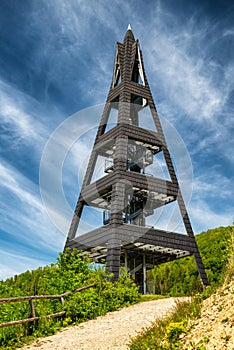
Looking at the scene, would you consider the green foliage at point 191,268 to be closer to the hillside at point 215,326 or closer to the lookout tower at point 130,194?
the lookout tower at point 130,194

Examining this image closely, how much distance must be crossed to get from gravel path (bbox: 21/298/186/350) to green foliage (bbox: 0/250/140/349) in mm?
496

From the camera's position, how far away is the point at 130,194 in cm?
2614

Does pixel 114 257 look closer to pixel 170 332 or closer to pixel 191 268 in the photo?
pixel 170 332

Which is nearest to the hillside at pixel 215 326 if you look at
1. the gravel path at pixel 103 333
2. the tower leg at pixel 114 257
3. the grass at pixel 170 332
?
the grass at pixel 170 332

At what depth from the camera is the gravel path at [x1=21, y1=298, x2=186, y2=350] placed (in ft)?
31.1

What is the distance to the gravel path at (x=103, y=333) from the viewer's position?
9.48 metres

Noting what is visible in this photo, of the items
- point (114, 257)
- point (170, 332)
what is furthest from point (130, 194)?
point (170, 332)

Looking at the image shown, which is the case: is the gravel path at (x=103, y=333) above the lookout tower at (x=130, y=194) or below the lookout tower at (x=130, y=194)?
below

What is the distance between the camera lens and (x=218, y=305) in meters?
8.27

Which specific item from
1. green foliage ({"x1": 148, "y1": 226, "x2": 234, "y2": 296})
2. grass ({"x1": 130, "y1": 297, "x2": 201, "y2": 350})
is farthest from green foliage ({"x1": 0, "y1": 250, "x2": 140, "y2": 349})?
green foliage ({"x1": 148, "y1": 226, "x2": 234, "y2": 296})

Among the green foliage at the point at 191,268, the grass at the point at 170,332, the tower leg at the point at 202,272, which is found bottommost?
the grass at the point at 170,332

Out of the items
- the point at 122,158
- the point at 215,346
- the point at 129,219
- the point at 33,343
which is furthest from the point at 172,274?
the point at 215,346

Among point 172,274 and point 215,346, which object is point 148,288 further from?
point 215,346

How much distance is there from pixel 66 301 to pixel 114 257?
Answer: 22.9ft
